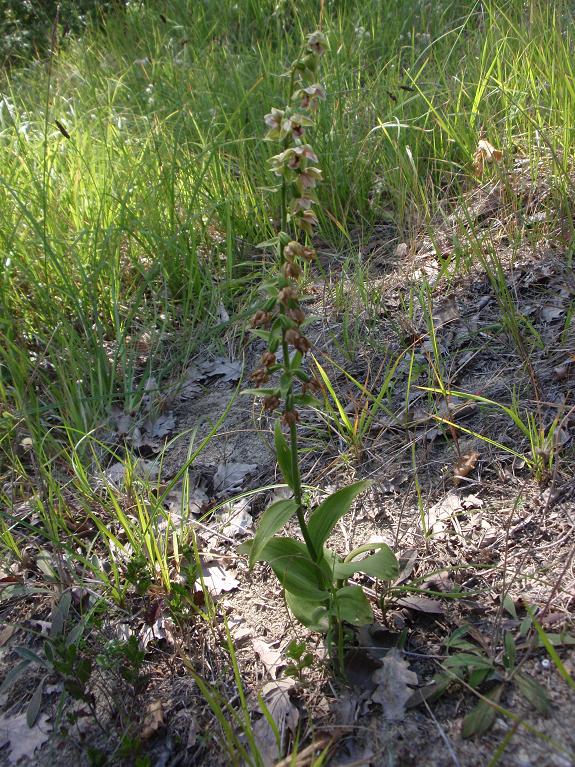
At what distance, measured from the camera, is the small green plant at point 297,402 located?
4.40 feet

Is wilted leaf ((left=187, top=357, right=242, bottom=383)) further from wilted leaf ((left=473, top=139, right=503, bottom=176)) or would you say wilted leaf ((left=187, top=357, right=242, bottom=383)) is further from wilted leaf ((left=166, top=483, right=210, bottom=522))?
wilted leaf ((left=473, top=139, right=503, bottom=176))

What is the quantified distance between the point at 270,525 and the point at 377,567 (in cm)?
29

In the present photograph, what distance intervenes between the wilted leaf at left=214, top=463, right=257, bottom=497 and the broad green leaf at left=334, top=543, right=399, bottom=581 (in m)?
0.69

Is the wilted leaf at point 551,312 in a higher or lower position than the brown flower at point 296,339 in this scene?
lower

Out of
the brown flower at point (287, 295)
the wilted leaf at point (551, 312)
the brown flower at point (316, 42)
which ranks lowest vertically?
the wilted leaf at point (551, 312)

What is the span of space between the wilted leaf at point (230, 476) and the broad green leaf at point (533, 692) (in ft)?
3.63

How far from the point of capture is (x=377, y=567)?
1500mm

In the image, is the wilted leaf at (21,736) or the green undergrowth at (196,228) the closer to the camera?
the wilted leaf at (21,736)

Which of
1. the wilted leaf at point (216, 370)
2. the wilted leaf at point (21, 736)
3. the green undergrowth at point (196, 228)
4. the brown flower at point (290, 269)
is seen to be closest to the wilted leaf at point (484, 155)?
the green undergrowth at point (196, 228)

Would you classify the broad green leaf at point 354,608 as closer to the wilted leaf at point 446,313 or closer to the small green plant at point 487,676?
the small green plant at point 487,676

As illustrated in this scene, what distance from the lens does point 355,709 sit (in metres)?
1.41

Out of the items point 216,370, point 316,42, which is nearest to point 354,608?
point 316,42

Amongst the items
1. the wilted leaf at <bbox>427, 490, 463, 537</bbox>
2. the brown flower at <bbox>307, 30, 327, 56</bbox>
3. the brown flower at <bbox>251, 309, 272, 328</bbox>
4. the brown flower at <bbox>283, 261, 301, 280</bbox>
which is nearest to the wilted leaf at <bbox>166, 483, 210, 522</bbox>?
the wilted leaf at <bbox>427, 490, 463, 537</bbox>

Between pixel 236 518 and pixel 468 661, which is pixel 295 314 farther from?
pixel 236 518
